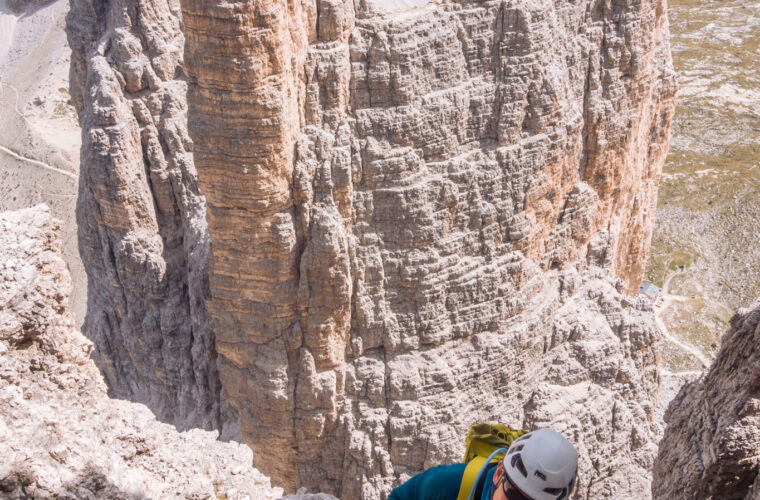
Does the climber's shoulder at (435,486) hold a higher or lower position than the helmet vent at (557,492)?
lower

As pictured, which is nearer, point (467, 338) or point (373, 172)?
point (373, 172)

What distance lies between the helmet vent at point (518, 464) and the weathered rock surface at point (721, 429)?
3619mm

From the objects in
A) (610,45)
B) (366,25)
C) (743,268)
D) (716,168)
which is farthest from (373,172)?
(716,168)

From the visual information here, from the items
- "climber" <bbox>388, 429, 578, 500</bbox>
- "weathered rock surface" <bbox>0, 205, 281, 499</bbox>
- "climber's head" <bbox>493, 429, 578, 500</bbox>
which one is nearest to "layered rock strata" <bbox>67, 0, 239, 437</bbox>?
"weathered rock surface" <bbox>0, 205, 281, 499</bbox>

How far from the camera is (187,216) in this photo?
25.8 metres

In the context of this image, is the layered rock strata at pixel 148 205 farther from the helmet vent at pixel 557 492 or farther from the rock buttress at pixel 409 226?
the helmet vent at pixel 557 492

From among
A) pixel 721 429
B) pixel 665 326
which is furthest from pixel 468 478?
pixel 665 326

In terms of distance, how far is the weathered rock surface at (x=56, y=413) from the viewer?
854 centimetres

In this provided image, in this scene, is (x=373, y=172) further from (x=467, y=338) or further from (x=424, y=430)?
(x=424, y=430)

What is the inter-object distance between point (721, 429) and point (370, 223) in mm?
13657

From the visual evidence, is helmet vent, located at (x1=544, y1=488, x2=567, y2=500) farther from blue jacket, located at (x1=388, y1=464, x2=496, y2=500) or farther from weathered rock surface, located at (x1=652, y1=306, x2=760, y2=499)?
weathered rock surface, located at (x1=652, y1=306, x2=760, y2=499)

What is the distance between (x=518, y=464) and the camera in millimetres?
6781

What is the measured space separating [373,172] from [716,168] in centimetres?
5935

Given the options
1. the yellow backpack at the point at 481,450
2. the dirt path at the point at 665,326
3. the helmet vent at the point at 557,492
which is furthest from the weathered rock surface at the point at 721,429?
the dirt path at the point at 665,326
